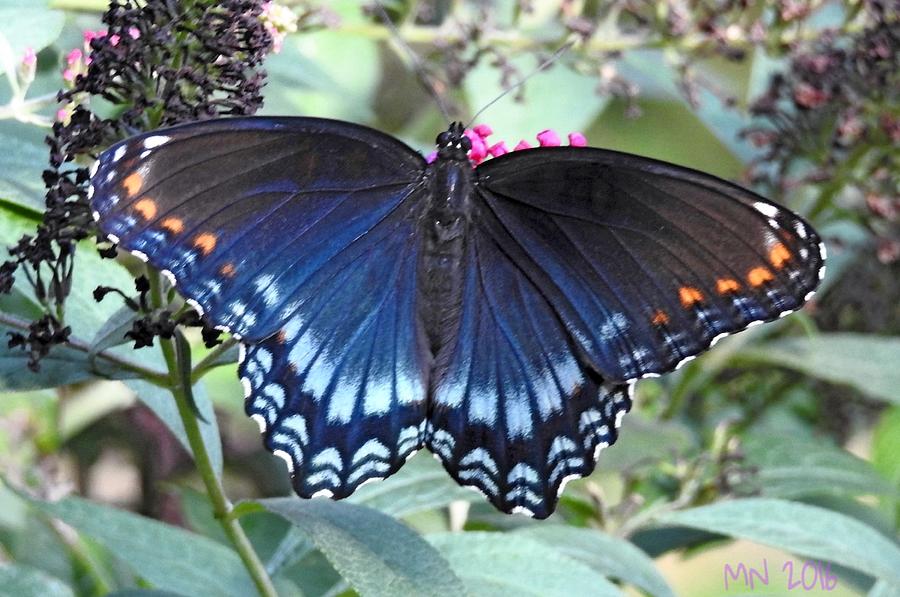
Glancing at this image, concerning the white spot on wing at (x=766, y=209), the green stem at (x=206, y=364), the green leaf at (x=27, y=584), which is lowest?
the green leaf at (x=27, y=584)

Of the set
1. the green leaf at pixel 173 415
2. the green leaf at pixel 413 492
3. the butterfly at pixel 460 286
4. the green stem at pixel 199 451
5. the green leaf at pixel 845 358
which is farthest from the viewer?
the green leaf at pixel 845 358

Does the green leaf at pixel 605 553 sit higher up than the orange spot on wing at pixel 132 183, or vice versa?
the orange spot on wing at pixel 132 183

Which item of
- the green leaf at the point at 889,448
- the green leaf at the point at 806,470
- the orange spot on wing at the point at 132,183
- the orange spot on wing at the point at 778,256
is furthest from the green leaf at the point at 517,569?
the green leaf at the point at 889,448

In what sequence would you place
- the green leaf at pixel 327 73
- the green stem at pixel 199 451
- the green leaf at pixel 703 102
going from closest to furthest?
the green stem at pixel 199 451, the green leaf at pixel 327 73, the green leaf at pixel 703 102

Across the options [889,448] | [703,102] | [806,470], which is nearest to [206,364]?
[806,470]

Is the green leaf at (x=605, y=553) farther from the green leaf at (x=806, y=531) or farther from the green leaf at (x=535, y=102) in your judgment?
the green leaf at (x=535, y=102)

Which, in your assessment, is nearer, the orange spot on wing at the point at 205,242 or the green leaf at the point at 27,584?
the orange spot on wing at the point at 205,242

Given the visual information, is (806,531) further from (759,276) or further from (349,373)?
(349,373)

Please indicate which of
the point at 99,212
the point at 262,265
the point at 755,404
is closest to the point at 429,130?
the point at 755,404
